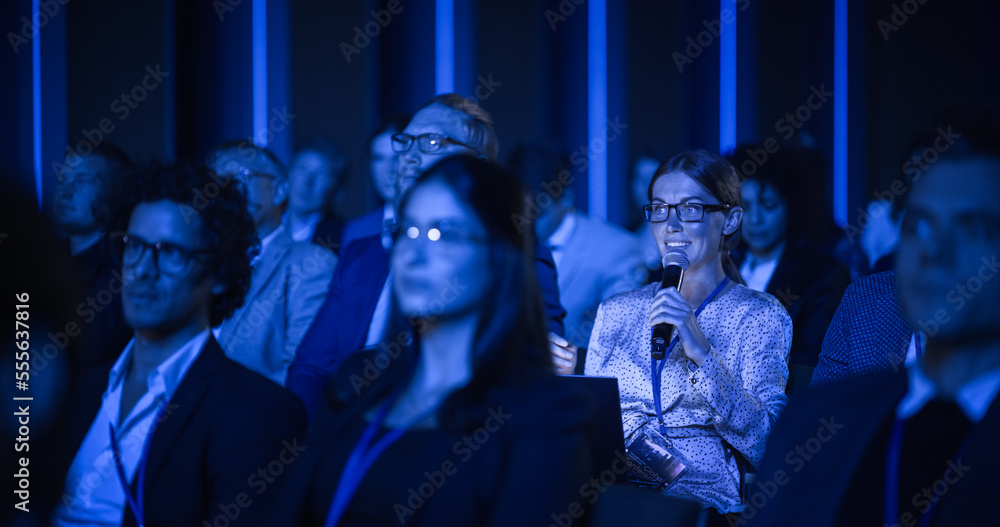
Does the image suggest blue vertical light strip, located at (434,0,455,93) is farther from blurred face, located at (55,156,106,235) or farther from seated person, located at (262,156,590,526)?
seated person, located at (262,156,590,526)

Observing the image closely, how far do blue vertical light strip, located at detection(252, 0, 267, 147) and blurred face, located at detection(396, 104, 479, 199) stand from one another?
212 cm

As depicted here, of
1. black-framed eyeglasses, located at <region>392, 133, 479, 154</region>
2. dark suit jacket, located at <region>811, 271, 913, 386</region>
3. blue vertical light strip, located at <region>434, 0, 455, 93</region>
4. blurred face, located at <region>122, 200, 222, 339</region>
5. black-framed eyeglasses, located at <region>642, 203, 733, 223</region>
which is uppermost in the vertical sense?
blue vertical light strip, located at <region>434, 0, 455, 93</region>

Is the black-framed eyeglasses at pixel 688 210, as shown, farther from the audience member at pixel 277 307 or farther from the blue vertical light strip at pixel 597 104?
the blue vertical light strip at pixel 597 104

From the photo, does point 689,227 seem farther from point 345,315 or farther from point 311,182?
point 311,182

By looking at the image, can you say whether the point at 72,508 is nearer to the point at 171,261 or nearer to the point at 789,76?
the point at 171,261

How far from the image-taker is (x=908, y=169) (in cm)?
239

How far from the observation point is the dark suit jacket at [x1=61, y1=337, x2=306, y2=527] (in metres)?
1.65

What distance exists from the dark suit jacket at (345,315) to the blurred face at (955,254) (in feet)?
4.84

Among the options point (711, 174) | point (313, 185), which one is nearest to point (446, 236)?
point (711, 174)

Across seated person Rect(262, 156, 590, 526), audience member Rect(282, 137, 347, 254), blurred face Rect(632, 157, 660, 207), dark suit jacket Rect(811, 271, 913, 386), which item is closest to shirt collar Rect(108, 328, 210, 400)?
seated person Rect(262, 156, 590, 526)

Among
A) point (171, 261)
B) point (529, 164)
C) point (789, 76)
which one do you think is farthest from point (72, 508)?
point (789, 76)

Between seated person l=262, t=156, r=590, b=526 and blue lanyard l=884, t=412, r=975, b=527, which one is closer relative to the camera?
blue lanyard l=884, t=412, r=975, b=527

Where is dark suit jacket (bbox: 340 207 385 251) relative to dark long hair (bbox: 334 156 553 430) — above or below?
above

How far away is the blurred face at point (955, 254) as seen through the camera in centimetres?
Answer: 95
